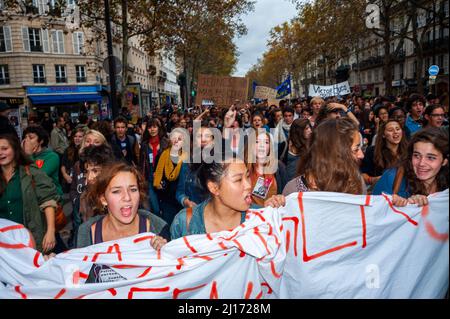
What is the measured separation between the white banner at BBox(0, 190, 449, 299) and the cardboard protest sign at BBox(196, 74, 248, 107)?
6864 millimetres

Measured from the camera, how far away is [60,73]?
3434 cm

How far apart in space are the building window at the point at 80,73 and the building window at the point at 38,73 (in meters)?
3.23

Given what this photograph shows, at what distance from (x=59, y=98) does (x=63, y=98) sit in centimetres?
34

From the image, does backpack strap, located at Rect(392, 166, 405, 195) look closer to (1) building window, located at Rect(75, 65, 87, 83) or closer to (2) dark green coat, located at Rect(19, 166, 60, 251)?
(2) dark green coat, located at Rect(19, 166, 60, 251)

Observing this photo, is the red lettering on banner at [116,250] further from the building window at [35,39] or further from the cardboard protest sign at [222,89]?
the building window at [35,39]

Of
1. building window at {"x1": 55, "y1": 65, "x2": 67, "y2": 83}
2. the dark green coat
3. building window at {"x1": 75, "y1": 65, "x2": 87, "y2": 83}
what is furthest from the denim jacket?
building window at {"x1": 75, "y1": 65, "x2": 87, "y2": 83}

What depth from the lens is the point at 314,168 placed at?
2551 mm

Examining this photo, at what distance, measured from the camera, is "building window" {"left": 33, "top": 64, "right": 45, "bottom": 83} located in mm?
32719

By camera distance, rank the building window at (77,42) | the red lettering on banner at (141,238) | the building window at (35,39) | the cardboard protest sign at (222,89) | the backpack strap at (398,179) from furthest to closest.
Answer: the building window at (77,42)
the building window at (35,39)
the cardboard protest sign at (222,89)
the backpack strap at (398,179)
the red lettering on banner at (141,238)

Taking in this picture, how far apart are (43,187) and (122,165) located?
1044 millimetres

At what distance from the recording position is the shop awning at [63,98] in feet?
105

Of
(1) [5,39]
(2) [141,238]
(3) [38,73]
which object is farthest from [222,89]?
(1) [5,39]

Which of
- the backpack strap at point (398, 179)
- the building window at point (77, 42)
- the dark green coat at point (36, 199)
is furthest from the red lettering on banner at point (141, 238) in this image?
the building window at point (77, 42)

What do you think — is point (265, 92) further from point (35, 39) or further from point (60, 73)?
point (35, 39)
